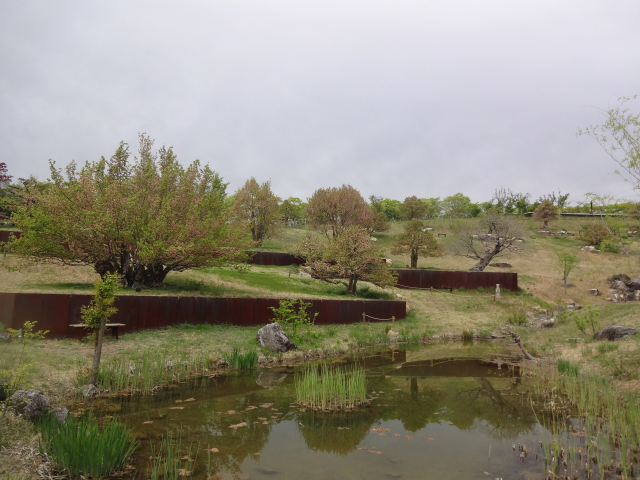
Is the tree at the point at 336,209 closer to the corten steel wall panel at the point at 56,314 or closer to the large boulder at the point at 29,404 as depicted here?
the corten steel wall panel at the point at 56,314

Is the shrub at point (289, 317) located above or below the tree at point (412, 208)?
below

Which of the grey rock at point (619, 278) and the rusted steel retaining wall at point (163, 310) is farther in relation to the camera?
the grey rock at point (619, 278)

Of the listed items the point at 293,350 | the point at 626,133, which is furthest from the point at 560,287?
the point at 293,350

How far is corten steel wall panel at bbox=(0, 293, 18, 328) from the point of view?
13.9m

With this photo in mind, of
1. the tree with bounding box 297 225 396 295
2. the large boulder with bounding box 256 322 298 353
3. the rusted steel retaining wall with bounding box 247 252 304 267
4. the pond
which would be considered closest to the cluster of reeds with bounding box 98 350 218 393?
the pond

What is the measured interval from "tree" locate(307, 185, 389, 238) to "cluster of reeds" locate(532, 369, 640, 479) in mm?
38607

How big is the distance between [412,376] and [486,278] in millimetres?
24757

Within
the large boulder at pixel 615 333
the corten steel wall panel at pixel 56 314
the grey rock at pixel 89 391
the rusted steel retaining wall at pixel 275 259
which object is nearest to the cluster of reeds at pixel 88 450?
the grey rock at pixel 89 391

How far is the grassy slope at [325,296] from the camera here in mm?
13562

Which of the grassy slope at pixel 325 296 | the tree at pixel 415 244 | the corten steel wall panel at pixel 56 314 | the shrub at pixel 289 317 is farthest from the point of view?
the tree at pixel 415 244

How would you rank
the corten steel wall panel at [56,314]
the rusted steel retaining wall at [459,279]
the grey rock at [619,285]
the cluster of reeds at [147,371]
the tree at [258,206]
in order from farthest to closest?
the tree at [258,206] → the grey rock at [619,285] → the rusted steel retaining wall at [459,279] → the corten steel wall panel at [56,314] → the cluster of reeds at [147,371]

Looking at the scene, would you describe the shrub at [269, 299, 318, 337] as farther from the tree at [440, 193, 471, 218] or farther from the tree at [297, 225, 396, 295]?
the tree at [440, 193, 471, 218]

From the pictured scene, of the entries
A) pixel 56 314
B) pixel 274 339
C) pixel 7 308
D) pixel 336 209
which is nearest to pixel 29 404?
pixel 56 314

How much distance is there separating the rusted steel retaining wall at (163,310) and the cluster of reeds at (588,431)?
1238cm
